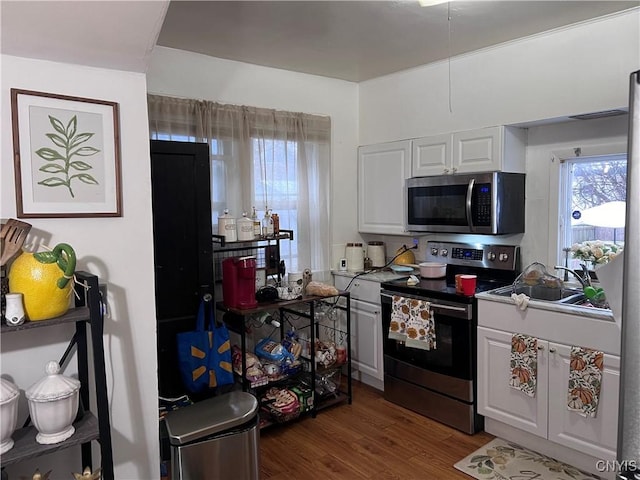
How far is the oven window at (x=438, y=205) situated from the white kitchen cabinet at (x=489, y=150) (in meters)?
0.17

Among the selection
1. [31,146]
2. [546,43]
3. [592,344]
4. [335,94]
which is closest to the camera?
[31,146]

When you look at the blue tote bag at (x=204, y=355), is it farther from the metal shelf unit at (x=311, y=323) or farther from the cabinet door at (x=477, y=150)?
the cabinet door at (x=477, y=150)

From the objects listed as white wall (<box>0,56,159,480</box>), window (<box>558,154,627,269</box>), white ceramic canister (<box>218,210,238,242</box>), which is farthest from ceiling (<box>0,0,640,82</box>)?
white ceramic canister (<box>218,210,238,242</box>)

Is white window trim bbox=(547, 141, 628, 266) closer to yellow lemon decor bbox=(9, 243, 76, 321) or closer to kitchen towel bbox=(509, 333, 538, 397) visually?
kitchen towel bbox=(509, 333, 538, 397)

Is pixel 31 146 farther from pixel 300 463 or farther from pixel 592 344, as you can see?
pixel 592 344

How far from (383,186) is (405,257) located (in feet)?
2.06

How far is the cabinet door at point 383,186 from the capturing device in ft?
12.2

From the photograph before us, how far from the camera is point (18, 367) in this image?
1.57 meters

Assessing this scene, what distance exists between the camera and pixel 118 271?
1.74m

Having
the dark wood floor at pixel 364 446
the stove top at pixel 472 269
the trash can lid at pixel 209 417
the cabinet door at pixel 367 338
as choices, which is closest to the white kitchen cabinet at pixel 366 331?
the cabinet door at pixel 367 338

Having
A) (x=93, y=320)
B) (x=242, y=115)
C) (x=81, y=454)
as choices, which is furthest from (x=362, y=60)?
(x=81, y=454)

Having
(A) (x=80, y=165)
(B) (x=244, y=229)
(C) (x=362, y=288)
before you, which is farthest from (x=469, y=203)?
(A) (x=80, y=165)

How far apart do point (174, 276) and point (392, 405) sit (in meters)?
1.85

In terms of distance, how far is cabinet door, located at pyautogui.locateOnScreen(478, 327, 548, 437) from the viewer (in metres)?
2.62
